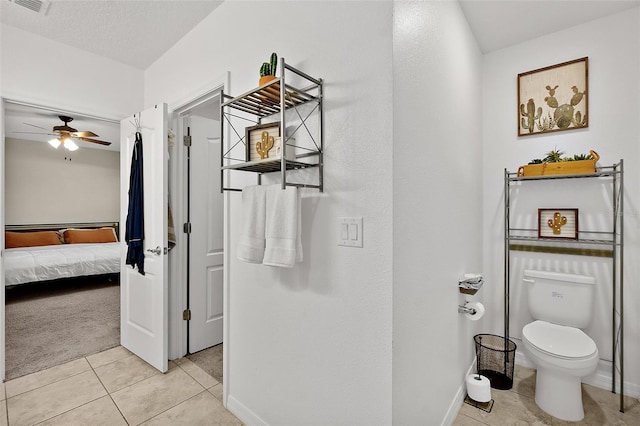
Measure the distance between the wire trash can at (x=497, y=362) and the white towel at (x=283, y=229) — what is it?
5.47 feet

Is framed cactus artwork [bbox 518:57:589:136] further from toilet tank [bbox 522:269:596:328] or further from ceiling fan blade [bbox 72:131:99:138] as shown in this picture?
ceiling fan blade [bbox 72:131:99:138]

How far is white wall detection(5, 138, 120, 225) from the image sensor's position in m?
5.53

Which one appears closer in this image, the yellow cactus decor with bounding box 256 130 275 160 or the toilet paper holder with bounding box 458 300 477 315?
the yellow cactus decor with bounding box 256 130 275 160

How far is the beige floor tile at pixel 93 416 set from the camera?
1812 mm

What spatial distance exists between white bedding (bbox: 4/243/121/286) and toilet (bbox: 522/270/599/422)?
5587mm

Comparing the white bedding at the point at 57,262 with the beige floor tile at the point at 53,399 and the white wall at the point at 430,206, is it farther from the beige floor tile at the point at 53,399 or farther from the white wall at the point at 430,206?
the white wall at the point at 430,206

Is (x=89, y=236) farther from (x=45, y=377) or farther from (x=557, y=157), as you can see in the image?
(x=557, y=157)

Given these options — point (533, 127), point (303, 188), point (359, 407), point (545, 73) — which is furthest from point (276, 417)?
point (545, 73)

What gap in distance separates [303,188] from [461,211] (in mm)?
1127

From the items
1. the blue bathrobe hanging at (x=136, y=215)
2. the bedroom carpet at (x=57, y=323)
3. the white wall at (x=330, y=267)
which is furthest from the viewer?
the bedroom carpet at (x=57, y=323)

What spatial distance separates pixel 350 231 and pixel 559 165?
1742 mm

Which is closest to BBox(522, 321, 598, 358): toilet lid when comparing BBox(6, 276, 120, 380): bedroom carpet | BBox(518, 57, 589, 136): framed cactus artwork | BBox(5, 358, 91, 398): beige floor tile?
BBox(518, 57, 589, 136): framed cactus artwork

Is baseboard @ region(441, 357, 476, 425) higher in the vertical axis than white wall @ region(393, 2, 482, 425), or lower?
lower

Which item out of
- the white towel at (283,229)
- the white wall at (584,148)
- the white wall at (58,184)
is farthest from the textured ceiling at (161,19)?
the white wall at (58,184)
